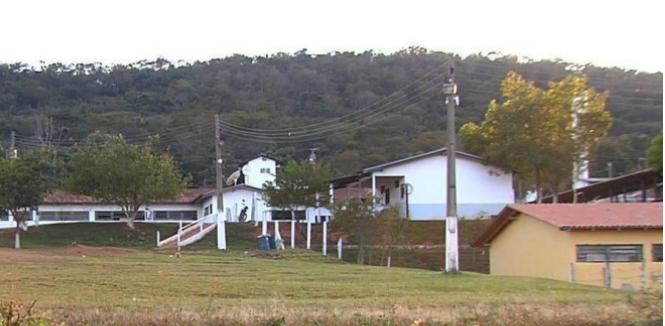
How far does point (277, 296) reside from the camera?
17.0 metres

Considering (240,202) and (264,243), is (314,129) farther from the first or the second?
(264,243)

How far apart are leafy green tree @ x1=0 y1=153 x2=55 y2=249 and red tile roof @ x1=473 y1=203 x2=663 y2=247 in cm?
3171

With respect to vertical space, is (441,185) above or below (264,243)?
above

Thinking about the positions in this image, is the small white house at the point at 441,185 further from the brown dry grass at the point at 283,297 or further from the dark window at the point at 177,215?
the brown dry grass at the point at 283,297

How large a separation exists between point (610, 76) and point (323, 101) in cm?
3505

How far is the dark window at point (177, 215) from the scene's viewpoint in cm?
7212

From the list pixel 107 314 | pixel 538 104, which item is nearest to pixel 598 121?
pixel 538 104

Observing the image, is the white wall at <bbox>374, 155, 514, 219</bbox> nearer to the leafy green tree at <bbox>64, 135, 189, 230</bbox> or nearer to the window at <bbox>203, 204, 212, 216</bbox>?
the leafy green tree at <bbox>64, 135, 189, 230</bbox>

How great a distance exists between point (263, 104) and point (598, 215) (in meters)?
56.5

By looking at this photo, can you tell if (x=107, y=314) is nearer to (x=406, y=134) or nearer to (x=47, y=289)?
(x=47, y=289)

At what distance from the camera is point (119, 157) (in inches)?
2217

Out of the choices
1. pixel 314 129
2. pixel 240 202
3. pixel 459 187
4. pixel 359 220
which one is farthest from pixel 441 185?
pixel 314 129

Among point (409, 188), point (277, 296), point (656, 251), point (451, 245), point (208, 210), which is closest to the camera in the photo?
point (277, 296)

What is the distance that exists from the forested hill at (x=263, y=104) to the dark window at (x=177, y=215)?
687 centimetres
